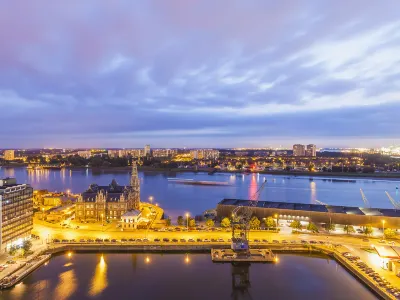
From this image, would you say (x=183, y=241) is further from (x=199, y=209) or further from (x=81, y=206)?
(x=199, y=209)

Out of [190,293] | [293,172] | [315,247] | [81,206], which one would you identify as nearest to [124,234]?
[81,206]

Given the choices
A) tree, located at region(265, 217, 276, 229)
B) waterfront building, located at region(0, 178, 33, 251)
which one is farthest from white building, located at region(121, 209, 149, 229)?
tree, located at region(265, 217, 276, 229)

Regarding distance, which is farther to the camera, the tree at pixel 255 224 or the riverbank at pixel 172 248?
the tree at pixel 255 224

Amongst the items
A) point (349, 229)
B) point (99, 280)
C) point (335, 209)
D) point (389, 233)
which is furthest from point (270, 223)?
point (99, 280)

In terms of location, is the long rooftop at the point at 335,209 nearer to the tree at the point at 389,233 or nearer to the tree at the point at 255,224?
the tree at the point at 389,233

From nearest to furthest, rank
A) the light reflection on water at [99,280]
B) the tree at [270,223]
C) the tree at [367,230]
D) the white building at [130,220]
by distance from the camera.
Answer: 1. the light reflection on water at [99,280]
2. the tree at [367,230]
3. the tree at [270,223]
4. the white building at [130,220]

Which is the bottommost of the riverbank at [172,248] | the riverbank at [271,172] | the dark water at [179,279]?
the dark water at [179,279]

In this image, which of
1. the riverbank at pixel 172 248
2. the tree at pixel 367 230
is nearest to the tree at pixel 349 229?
the tree at pixel 367 230
